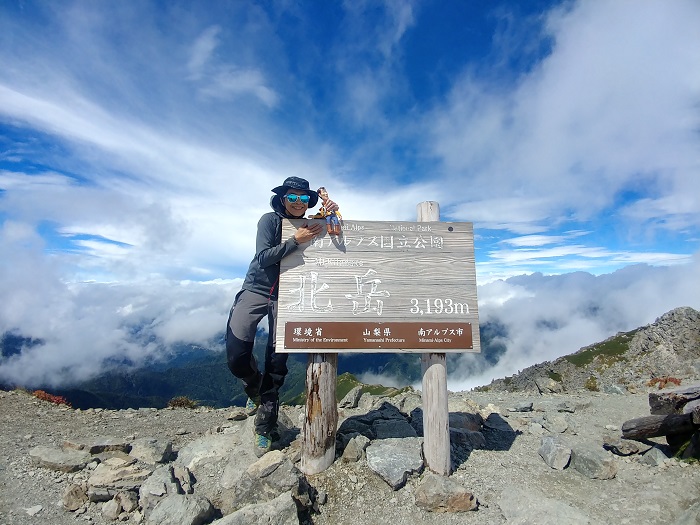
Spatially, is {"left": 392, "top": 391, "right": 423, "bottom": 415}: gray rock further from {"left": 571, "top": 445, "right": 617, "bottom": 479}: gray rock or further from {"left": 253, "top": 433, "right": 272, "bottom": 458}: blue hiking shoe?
{"left": 571, "top": 445, "right": 617, "bottom": 479}: gray rock

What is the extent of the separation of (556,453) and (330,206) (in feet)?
21.8

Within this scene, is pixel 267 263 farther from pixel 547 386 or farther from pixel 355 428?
pixel 547 386

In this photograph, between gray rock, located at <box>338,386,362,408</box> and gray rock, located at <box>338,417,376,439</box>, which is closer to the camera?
gray rock, located at <box>338,417,376,439</box>

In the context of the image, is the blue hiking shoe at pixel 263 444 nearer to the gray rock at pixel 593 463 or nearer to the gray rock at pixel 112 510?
the gray rock at pixel 112 510

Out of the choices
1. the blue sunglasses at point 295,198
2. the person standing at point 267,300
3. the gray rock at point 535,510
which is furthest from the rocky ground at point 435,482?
the blue sunglasses at point 295,198

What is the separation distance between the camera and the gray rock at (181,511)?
17.2ft

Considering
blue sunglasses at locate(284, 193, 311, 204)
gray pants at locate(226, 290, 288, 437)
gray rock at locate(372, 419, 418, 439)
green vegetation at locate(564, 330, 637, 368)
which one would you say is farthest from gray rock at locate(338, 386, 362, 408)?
green vegetation at locate(564, 330, 637, 368)

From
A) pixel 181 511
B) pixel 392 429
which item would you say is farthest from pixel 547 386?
pixel 181 511

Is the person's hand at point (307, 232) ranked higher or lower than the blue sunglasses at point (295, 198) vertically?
lower

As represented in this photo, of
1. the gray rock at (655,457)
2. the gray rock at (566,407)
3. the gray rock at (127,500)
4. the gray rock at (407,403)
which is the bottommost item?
the gray rock at (127,500)

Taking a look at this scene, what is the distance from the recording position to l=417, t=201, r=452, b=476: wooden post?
672cm

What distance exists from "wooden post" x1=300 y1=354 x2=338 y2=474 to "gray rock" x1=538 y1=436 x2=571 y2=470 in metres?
4.34

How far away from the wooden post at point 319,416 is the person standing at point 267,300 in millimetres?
747

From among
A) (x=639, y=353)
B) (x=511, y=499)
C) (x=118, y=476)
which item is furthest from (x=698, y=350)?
(x=118, y=476)
